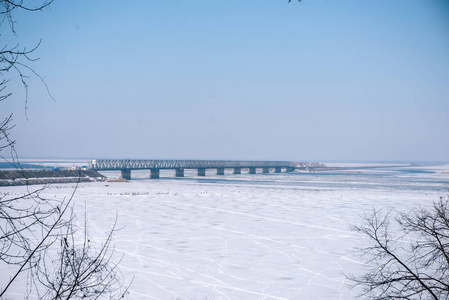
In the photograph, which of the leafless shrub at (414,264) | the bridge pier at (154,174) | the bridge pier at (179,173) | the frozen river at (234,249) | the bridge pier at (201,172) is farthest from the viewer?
the bridge pier at (201,172)

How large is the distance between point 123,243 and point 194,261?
3580 millimetres

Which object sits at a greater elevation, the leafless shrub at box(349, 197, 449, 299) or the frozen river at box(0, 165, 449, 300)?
the leafless shrub at box(349, 197, 449, 299)

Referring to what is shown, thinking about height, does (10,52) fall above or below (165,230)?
above

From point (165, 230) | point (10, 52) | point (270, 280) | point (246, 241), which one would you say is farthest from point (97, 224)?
point (10, 52)

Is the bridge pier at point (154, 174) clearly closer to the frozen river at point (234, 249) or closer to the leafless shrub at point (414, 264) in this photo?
the frozen river at point (234, 249)

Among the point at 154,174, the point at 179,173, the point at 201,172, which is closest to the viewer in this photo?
the point at 154,174

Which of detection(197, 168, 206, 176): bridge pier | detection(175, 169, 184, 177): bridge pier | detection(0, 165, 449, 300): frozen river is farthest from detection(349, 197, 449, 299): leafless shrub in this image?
detection(197, 168, 206, 176): bridge pier

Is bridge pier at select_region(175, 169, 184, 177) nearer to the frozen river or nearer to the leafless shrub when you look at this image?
the frozen river

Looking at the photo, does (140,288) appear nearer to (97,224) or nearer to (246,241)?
(246,241)

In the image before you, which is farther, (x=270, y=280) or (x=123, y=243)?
(x=123, y=243)

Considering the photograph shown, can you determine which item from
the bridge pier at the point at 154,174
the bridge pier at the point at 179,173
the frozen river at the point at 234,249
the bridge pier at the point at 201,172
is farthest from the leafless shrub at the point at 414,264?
the bridge pier at the point at 201,172

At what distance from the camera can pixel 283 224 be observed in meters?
20.1

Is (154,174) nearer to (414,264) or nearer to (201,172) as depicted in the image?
(201,172)

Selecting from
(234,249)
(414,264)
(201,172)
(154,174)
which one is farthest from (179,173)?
(414,264)
